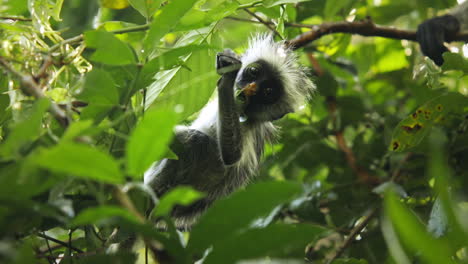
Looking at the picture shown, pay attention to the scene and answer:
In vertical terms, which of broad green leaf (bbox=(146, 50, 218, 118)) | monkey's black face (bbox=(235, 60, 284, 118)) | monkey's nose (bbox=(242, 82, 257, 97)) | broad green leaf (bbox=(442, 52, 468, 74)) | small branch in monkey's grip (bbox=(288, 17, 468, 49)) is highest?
broad green leaf (bbox=(146, 50, 218, 118))

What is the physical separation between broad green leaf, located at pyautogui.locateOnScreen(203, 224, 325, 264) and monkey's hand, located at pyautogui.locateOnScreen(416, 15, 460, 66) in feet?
7.58

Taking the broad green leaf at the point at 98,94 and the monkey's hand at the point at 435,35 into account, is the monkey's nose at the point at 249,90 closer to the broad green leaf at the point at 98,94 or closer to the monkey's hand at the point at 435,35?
the monkey's hand at the point at 435,35

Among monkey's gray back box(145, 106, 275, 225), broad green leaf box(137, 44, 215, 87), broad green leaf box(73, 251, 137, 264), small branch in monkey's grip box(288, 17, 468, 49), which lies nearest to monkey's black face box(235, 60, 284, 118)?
monkey's gray back box(145, 106, 275, 225)

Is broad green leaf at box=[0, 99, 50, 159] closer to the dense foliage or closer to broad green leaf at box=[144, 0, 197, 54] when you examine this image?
the dense foliage

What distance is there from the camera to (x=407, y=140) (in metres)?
2.18

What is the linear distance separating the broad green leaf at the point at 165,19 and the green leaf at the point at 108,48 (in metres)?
0.07

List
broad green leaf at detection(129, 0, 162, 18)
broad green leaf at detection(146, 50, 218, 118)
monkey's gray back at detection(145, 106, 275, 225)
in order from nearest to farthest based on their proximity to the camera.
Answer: broad green leaf at detection(129, 0, 162, 18)
broad green leaf at detection(146, 50, 218, 118)
monkey's gray back at detection(145, 106, 275, 225)

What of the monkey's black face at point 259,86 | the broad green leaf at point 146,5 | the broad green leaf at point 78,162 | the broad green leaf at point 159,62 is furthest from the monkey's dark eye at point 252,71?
the broad green leaf at point 78,162

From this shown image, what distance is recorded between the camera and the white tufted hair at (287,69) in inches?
134

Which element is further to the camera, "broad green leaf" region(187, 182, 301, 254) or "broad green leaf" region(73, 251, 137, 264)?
"broad green leaf" region(73, 251, 137, 264)

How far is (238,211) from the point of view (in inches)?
34.4

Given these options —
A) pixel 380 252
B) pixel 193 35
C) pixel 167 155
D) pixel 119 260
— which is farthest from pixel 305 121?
pixel 119 260

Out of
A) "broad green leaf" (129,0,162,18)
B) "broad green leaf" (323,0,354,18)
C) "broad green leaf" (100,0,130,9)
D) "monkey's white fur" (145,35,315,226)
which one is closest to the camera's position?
"broad green leaf" (129,0,162,18)

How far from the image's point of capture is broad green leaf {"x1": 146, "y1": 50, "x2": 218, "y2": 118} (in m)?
1.94
